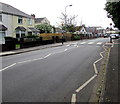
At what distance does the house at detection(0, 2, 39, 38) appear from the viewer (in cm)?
4128

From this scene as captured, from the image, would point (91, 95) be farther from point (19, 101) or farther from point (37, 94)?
point (19, 101)

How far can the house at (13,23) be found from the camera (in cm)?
4128

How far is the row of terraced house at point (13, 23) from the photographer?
4128cm

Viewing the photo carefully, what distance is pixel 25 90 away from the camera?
745 cm

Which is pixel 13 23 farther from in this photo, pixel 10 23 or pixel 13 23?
pixel 10 23

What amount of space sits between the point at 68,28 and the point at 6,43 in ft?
186

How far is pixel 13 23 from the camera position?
45.0 m

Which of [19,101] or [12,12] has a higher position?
[12,12]

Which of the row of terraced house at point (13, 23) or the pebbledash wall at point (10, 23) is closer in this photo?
the row of terraced house at point (13, 23)

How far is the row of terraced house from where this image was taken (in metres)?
41.3

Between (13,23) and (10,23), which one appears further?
(13,23)

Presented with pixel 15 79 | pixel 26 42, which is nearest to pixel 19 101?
pixel 15 79

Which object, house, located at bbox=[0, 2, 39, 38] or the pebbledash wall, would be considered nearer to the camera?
house, located at bbox=[0, 2, 39, 38]

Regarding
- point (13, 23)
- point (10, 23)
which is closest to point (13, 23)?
point (13, 23)
